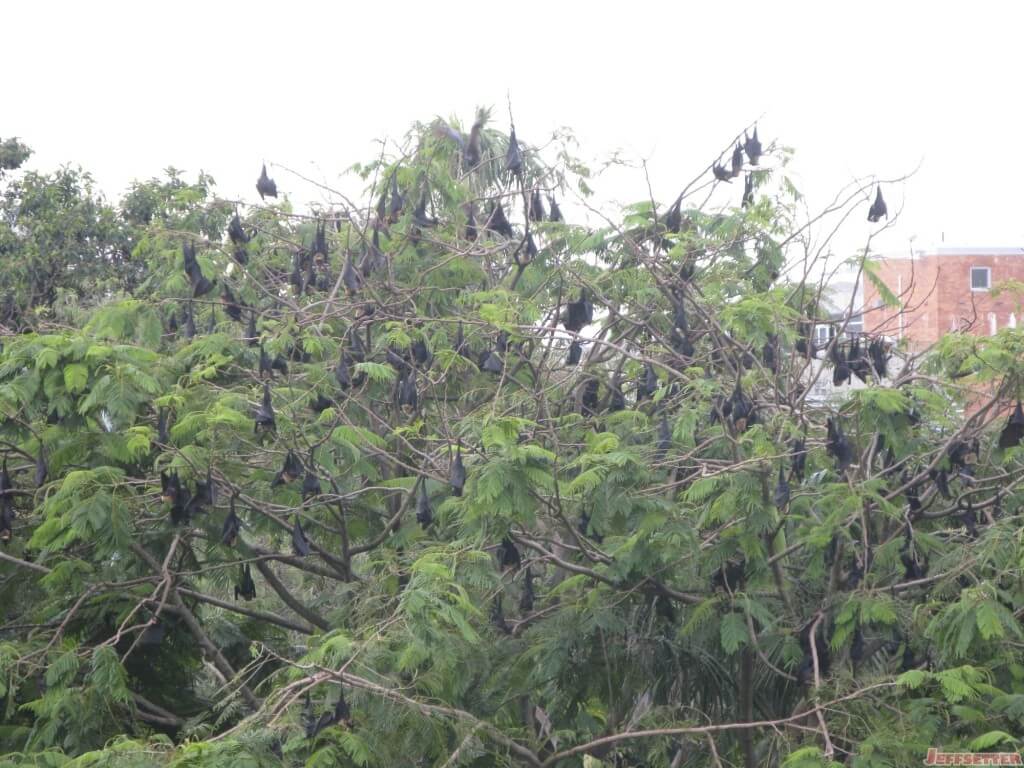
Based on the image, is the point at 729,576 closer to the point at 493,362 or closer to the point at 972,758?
the point at 972,758

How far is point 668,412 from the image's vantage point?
8.16m

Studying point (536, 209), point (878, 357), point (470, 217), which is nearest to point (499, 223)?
point (536, 209)

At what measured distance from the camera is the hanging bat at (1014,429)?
6.46 m

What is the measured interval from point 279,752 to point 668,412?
11.8ft

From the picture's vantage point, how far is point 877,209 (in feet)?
25.9

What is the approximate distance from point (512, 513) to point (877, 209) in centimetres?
322

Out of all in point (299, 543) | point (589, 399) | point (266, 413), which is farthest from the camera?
point (589, 399)

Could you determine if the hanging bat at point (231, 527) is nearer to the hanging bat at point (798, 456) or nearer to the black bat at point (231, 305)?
the black bat at point (231, 305)

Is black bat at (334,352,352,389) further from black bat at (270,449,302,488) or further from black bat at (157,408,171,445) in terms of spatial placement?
black bat at (157,408,171,445)

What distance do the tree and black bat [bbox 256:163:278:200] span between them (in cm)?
3

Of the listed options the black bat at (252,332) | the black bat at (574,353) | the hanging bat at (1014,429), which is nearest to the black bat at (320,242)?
the black bat at (252,332)

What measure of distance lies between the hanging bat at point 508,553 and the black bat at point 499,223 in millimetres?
3093

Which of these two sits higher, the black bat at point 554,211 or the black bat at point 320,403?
the black bat at point 554,211

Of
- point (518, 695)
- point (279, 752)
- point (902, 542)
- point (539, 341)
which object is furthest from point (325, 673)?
point (539, 341)
